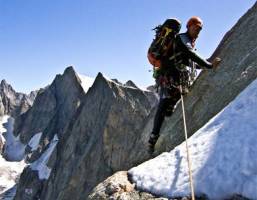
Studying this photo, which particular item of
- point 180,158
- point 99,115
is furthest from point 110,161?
point 180,158

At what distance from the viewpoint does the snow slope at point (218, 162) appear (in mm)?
6879

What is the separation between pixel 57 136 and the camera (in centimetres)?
12900

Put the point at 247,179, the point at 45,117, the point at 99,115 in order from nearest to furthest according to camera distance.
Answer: the point at 247,179 → the point at 99,115 → the point at 45,117

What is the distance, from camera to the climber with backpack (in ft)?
38.9

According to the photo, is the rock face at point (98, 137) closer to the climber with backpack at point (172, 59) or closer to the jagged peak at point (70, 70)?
the climber with backpack at point (172, 59)

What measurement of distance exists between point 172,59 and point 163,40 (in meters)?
0.63

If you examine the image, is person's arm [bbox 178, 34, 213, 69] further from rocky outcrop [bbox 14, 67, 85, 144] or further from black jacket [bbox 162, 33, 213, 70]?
rocky outcrop [bbox 14, 67, 85, 144]

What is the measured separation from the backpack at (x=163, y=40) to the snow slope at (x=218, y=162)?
3.22 m

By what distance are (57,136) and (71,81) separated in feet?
60.1

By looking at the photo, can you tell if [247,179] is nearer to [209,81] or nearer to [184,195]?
[184,195]

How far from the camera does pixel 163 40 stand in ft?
39.0

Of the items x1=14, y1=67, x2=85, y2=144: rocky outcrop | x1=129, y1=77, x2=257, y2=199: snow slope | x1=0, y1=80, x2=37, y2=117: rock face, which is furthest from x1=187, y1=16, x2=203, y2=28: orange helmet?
x1=0, y1=80, x2=37, y2=117: rock face

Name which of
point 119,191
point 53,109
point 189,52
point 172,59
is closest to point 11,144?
point 53,109

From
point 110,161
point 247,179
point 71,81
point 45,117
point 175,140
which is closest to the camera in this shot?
point 247,179
